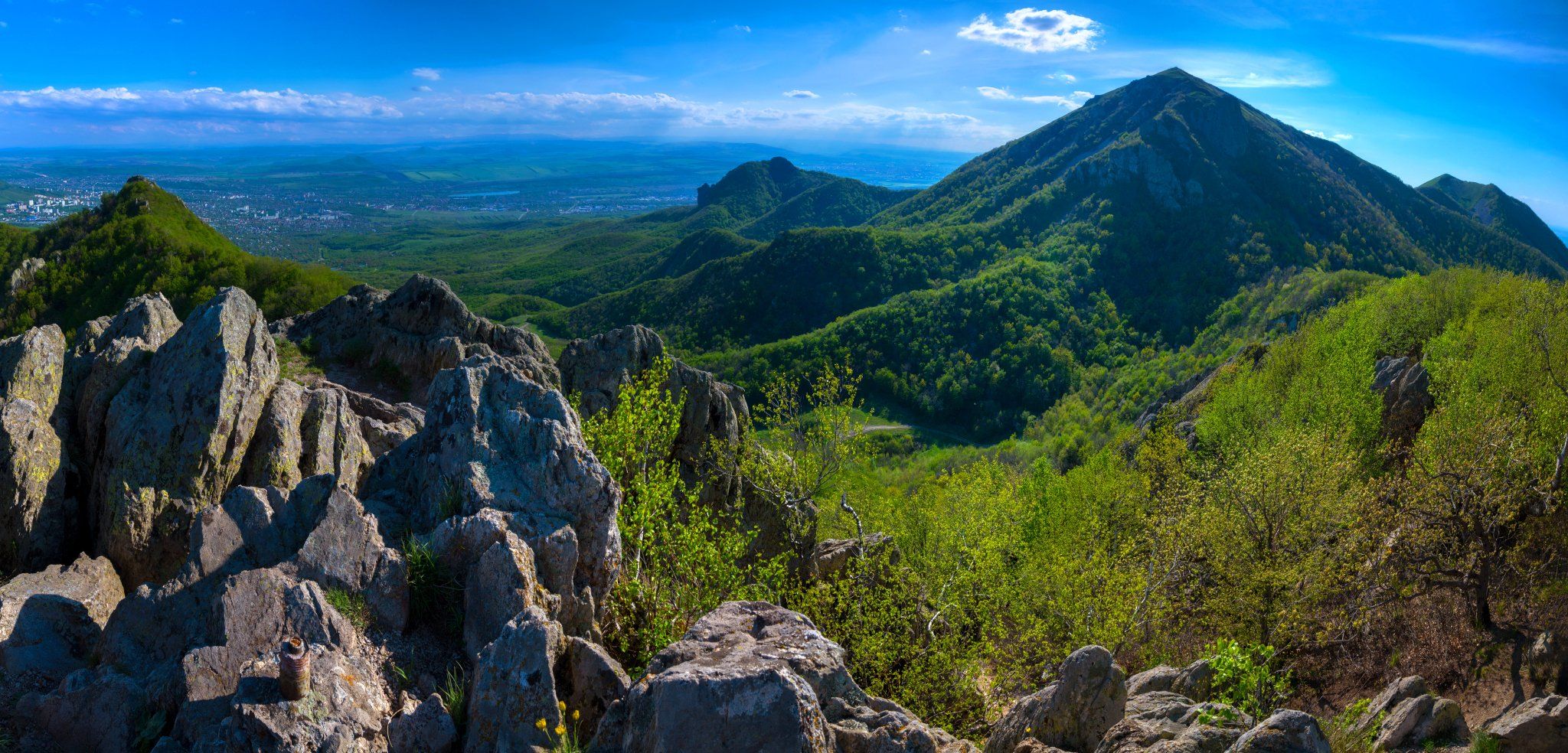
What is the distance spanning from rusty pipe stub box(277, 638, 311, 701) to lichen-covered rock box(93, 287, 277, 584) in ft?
34.7

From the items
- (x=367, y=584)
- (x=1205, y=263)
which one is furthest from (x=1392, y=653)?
(x=1205, y=263)

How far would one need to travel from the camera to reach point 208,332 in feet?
66.9

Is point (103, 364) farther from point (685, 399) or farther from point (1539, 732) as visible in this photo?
point (1539, 732)

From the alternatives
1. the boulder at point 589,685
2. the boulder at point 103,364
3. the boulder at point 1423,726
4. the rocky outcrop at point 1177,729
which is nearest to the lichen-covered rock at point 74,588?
the boulder at point 103,364

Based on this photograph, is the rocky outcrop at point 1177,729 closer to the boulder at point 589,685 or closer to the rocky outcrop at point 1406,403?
the boulder at point 589,685

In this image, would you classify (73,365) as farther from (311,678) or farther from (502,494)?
(311,678)

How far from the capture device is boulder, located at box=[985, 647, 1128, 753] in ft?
55.0

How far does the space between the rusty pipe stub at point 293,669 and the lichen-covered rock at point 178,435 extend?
10566 millimetres

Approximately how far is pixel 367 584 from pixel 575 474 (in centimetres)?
453

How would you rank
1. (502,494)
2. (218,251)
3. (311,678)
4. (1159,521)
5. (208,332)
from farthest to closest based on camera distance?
(218,251), (1159,521), (208,332), (502,494), (311,678)

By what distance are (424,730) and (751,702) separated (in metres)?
4.85

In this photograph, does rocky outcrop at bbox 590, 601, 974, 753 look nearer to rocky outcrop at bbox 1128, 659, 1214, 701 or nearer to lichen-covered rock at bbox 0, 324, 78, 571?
rocky outcrop at bbox 1128, 659, 1214, 701

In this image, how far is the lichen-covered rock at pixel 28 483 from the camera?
16922 millimetres

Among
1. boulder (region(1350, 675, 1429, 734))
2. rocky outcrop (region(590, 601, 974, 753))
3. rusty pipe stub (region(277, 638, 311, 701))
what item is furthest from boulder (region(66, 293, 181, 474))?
boulder (region(1350, 675, 1429, 734))
